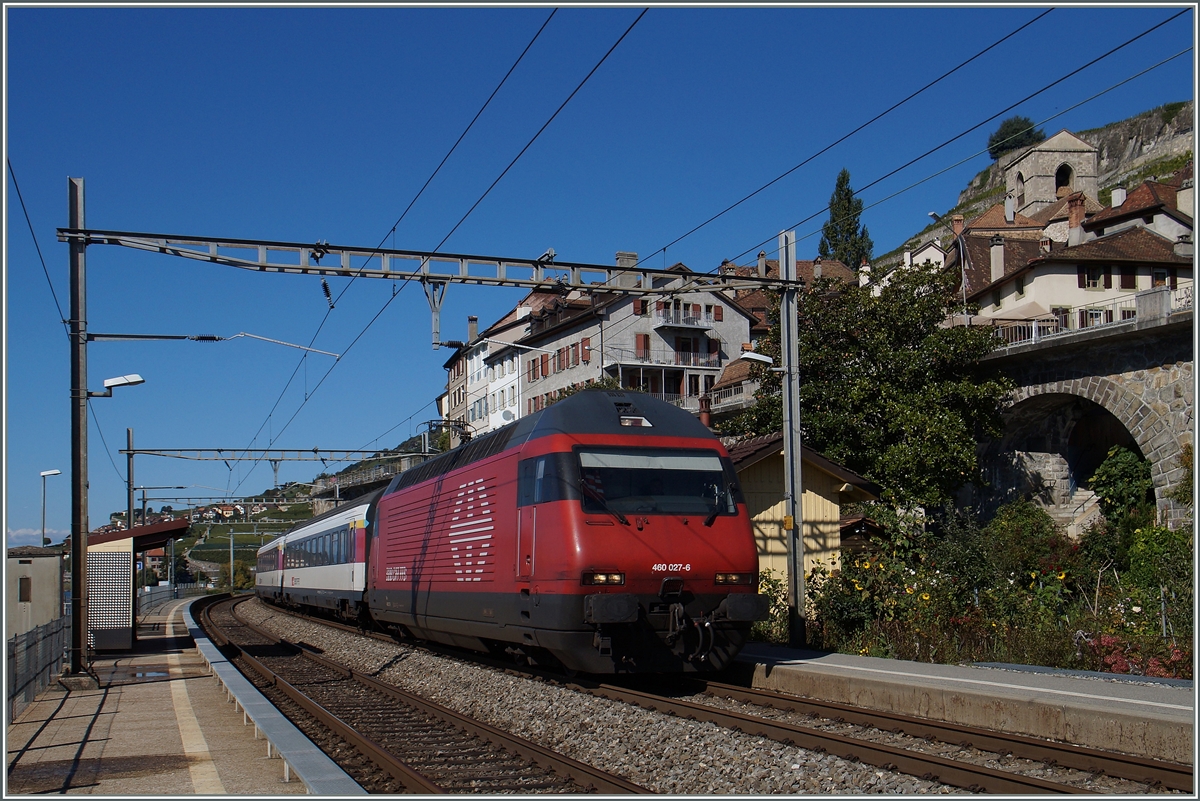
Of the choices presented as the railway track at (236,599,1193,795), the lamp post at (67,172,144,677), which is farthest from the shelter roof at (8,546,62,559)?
the railway track at (236,599,1193,795)

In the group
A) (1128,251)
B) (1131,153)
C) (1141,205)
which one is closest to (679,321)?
(1128,251)

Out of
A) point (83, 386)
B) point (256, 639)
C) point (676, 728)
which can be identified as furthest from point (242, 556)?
point (676, 728)

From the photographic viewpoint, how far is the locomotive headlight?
11500mm

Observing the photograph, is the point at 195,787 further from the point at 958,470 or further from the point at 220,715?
the point at 958,470

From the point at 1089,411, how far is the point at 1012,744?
33.8m

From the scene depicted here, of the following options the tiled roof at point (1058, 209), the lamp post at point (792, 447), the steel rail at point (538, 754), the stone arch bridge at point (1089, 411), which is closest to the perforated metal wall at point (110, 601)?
the steel rail at point (538, 754)

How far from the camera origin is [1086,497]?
38.1 m

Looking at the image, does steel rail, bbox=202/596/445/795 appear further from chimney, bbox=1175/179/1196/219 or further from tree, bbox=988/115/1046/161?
tree, bbox=988/115/1046/161

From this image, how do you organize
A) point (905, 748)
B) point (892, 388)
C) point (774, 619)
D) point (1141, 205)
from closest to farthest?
point (905, 748) < point (774, 619) < point (892, 388) < point (1141, 205)

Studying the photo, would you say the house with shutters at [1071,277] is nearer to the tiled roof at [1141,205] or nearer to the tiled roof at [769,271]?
the tiled roof at [1141,205]

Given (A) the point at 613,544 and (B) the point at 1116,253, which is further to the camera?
(B) the point at 1116,253

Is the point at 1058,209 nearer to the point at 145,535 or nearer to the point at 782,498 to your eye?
the point at 782,498

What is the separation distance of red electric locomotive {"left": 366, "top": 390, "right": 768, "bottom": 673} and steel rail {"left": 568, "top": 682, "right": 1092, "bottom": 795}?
3.13ft

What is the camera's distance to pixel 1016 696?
361 inches
